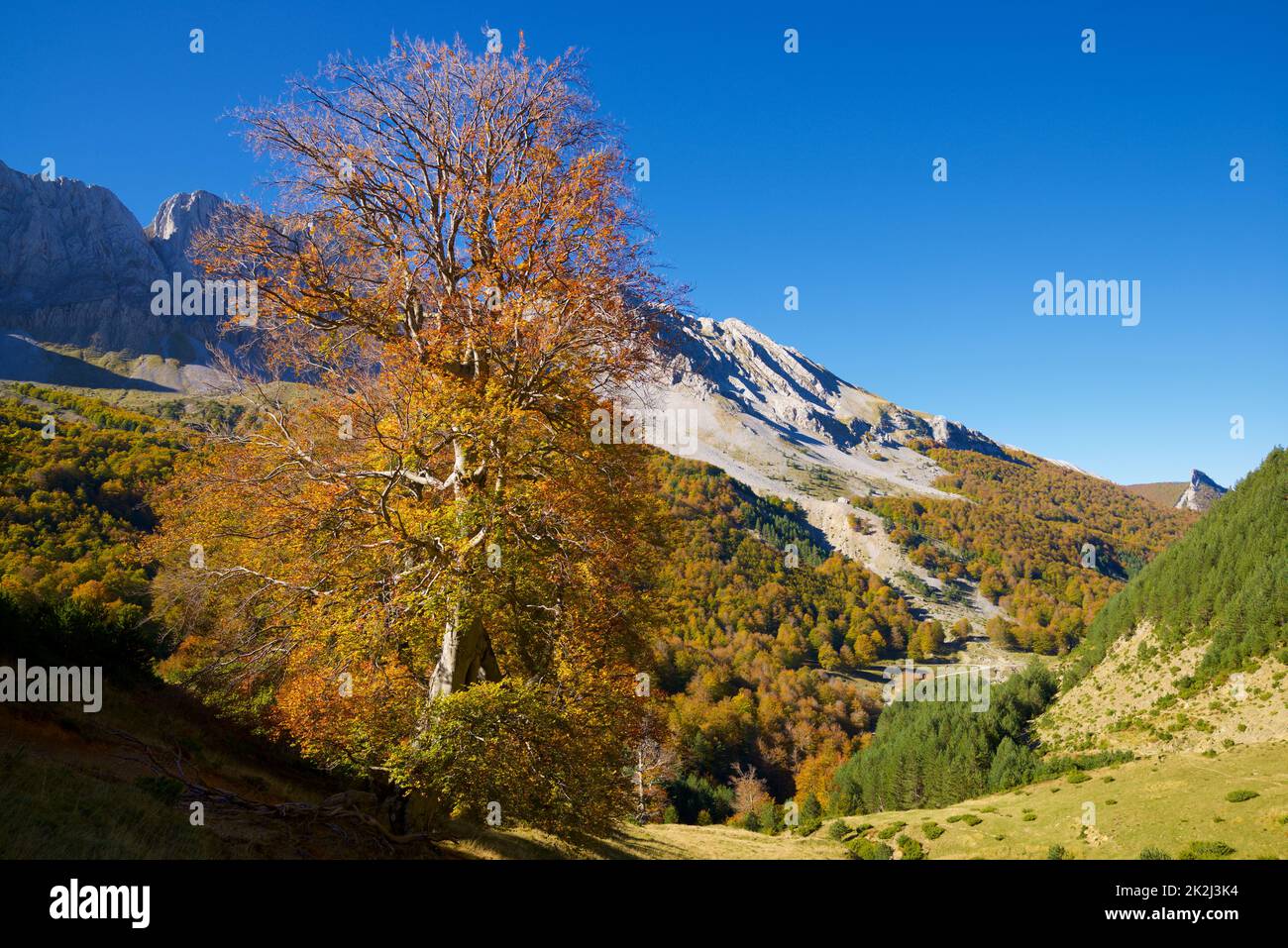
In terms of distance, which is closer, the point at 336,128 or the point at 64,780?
the point at 64,780

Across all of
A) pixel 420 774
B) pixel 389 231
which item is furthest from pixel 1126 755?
pixel 389 231

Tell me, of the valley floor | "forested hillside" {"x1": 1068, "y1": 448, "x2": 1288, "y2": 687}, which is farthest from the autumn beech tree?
"forested hillside" {"x1": 1068, "y1": 448, "x2": 1288, "y2": 687}

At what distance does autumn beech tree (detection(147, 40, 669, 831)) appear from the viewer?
1064 centimetres

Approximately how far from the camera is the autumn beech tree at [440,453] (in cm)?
1064

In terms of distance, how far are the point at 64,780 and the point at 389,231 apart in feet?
35.5

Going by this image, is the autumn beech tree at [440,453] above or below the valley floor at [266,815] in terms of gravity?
above

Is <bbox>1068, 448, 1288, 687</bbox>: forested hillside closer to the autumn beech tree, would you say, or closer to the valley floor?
the valley floor

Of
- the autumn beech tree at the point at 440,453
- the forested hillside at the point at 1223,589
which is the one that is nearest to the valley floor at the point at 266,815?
the autumn beech tree at the point at 440,453

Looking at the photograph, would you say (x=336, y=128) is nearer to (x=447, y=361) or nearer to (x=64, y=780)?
(x=447, y=361)

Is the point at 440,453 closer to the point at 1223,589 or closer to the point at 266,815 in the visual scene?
the point at 266,815

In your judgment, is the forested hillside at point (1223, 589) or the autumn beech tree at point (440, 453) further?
the forested hillside at point (1223, 589)

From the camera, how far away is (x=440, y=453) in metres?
12.6

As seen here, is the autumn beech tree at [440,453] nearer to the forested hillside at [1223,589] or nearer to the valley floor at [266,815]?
the valley floor at [266,815]

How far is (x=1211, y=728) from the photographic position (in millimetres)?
47969
